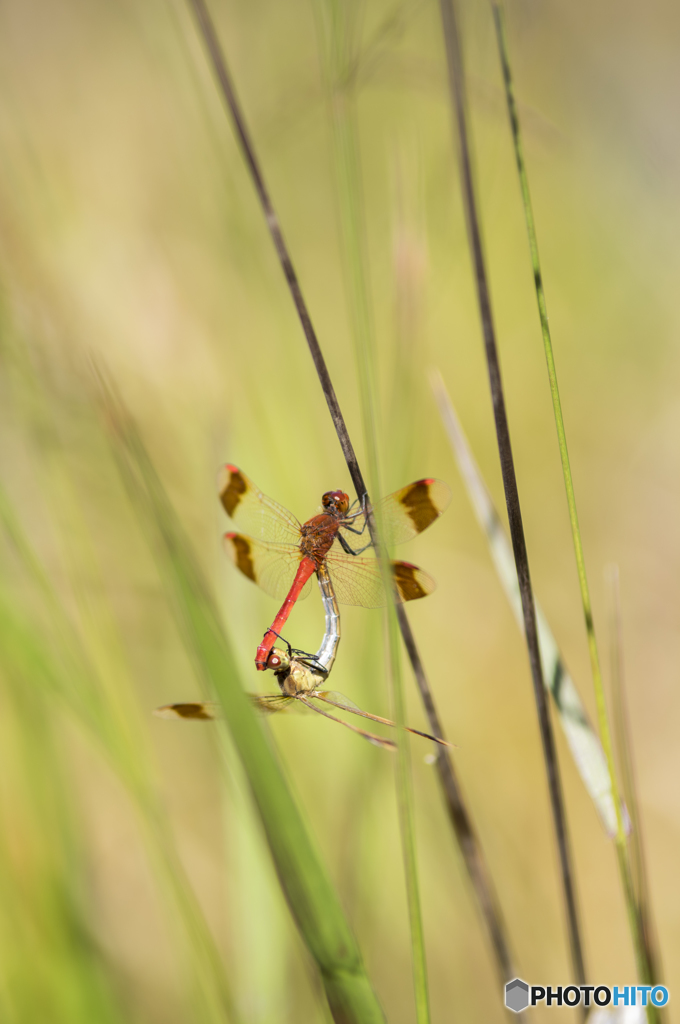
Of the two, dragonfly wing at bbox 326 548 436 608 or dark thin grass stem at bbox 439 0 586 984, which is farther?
dragonfly wing at bbox 326 548 436 608

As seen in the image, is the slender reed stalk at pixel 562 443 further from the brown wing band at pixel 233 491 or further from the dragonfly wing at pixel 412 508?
the brown wing band at pixel 233 491

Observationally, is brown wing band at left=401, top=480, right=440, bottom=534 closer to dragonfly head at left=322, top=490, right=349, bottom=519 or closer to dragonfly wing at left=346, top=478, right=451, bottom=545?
dragonfly wing at left=346, top=478, right=451, bottom=545

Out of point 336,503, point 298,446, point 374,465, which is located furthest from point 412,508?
point 298,446

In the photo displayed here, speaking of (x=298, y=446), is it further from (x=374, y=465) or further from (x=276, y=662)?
(x=374, y=465)

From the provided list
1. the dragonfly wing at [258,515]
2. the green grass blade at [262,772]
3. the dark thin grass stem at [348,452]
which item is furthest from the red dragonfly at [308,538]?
the green grass blade at [262,772]

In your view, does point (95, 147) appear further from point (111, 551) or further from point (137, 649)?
point (137, 649)

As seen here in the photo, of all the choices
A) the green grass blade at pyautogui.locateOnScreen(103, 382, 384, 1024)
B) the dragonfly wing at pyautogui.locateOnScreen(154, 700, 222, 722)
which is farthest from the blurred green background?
the green grass blade at pyautogui.locateOnScreen(103, 382, 384, 1024)
